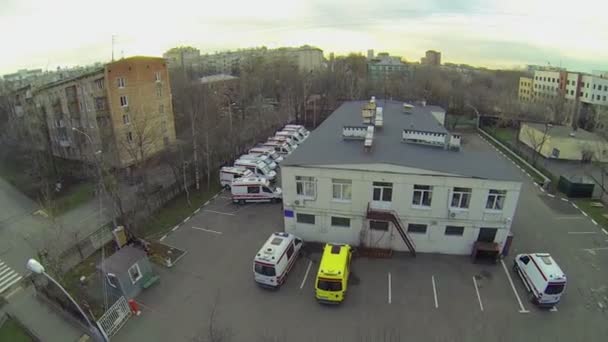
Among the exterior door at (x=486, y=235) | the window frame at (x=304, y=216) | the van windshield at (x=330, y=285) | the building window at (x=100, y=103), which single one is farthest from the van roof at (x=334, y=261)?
the building window at (x=100, y=103)

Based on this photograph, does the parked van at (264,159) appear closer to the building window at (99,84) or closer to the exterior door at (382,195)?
the exterior door at (382,195)

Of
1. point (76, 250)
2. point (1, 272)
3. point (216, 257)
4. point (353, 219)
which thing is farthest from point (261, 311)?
point (1, 272)

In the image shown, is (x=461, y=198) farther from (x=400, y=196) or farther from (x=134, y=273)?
(x=134, y=273)

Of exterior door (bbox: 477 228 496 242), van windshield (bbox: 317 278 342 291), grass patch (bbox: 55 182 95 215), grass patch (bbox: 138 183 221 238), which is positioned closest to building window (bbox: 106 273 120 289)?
grass patch (bbox: 138 183 221 238)

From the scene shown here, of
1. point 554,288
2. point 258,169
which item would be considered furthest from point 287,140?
point 554,288

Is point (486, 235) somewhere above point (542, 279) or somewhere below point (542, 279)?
above
